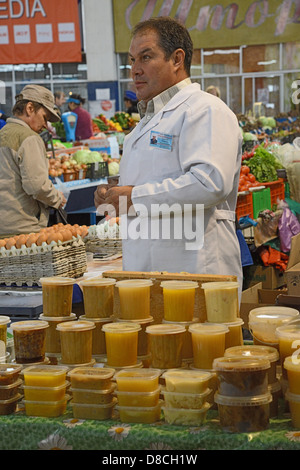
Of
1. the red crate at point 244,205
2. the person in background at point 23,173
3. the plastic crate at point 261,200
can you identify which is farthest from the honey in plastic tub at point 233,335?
the plastic crate at point 261,200

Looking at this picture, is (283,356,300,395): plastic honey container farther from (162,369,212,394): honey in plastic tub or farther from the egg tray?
the egg tray

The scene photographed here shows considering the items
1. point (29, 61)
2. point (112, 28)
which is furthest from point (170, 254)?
point (112, 28)

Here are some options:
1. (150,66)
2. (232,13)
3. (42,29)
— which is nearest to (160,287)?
(150,66)

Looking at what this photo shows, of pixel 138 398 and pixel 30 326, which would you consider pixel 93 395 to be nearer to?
pixel 138 398

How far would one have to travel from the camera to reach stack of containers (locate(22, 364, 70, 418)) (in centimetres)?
183

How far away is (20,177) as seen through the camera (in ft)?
15.2

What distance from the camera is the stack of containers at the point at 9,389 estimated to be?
6.14ft

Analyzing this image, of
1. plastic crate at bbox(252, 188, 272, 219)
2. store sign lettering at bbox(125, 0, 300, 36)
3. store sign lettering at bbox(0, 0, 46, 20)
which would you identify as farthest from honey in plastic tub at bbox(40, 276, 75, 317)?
store sign lettering at bbox(125, 0, 300, 36)

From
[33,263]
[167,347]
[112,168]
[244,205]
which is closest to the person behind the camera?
[167,347]

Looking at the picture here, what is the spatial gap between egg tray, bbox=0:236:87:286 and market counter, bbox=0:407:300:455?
172cm

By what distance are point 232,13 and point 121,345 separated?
1893 centimetres

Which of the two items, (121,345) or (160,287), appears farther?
(160,287)

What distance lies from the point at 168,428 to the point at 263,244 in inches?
156

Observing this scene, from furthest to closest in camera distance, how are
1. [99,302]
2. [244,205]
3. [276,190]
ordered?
[276,190] → [244,205] → [99,302]
